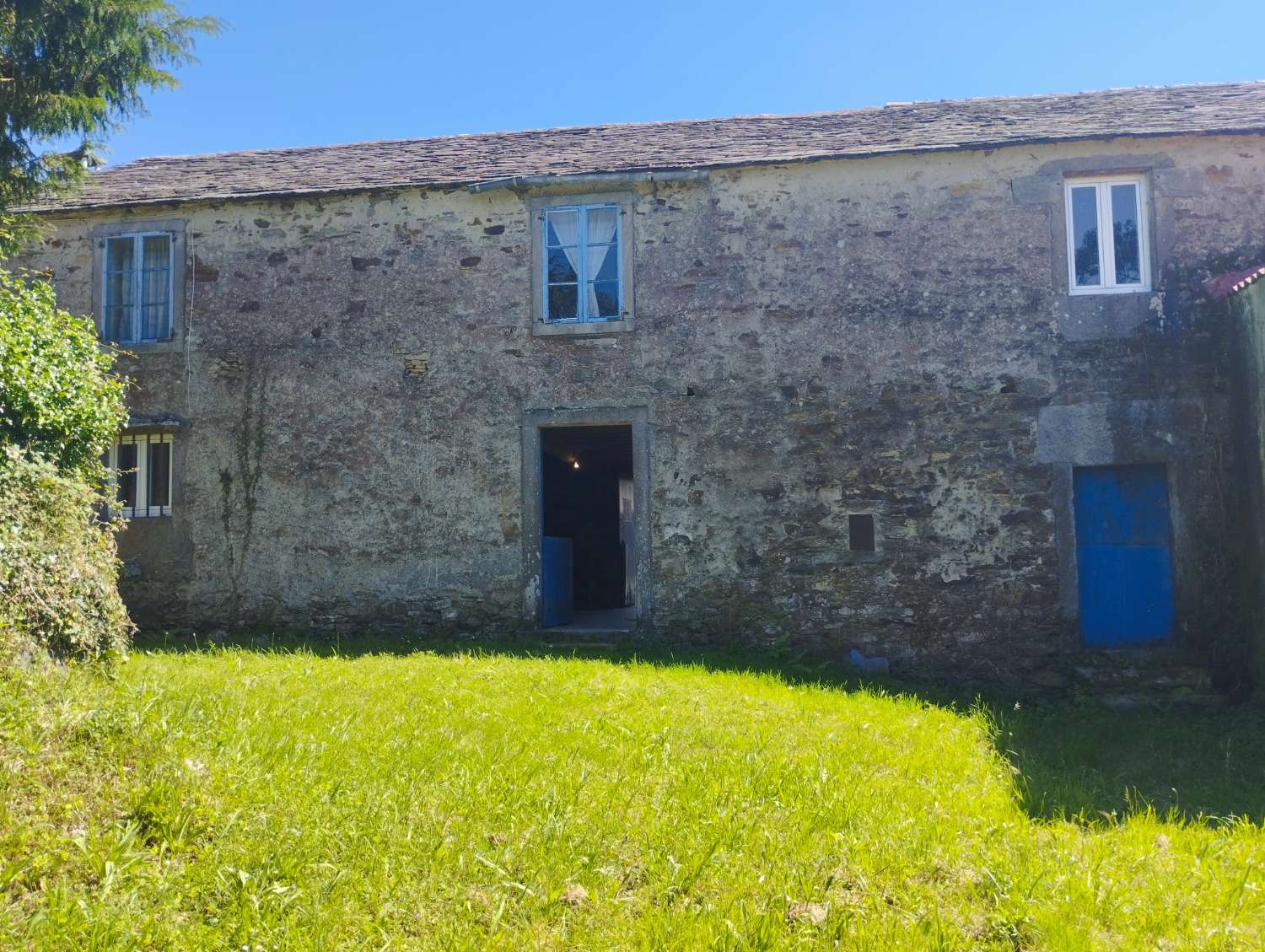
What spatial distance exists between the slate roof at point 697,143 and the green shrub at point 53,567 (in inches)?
209

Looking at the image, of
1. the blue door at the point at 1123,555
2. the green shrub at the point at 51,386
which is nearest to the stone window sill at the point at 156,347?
the green shrub at the point at 51,386

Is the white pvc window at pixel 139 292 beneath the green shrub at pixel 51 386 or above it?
above

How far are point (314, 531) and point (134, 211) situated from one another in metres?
4.26

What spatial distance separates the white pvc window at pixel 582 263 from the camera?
34.1 feet

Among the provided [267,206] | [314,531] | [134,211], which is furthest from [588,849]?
[134,211]

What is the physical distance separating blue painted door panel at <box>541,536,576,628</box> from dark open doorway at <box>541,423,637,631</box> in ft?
0.58

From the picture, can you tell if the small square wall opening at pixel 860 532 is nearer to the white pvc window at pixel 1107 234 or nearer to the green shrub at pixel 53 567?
the white pvc window at pixel 1107 234

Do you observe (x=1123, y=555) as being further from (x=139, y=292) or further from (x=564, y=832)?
(x=139, y=292)

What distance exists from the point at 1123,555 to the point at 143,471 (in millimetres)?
10354

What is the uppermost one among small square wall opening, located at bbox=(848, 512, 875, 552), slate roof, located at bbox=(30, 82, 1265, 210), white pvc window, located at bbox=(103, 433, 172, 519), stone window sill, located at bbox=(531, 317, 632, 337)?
slate roof, located at bbox=(30, 82, 1265, 210)

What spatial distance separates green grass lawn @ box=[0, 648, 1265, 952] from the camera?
378cm

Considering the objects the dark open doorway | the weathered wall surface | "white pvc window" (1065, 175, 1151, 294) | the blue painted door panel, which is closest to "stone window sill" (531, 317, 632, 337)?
the dark open doorway

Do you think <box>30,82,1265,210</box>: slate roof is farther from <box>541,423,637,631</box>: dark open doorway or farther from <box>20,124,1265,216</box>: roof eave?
<box>541,423,637,631</box>: dark open doorway

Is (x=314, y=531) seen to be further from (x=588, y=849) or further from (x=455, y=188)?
(x=588, y=849)
